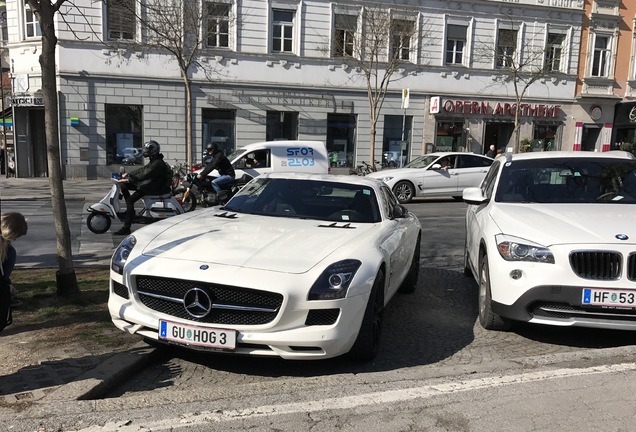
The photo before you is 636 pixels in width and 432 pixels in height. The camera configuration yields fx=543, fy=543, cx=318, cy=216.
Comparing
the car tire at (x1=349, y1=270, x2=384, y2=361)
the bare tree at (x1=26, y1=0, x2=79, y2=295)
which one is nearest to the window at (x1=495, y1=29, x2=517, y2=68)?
the bare tree at (x1=26, y1=0, x2=79, y2=295)

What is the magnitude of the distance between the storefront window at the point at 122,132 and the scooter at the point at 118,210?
1390 cm

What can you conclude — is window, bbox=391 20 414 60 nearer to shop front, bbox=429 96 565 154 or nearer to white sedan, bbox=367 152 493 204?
shop front, bbox=429 96 565 154

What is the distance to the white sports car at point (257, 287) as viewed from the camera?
371 centimetres

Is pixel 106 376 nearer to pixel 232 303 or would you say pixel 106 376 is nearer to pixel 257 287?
pixel 232 303

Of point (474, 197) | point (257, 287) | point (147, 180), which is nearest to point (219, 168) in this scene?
point (147, 180)

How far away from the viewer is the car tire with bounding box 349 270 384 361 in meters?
4.07

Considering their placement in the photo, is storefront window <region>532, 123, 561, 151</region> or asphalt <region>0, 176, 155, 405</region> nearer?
asphalt <region>0, 176, 155, 405</region>

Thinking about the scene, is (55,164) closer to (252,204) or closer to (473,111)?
(252,204)

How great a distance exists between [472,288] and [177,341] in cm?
427

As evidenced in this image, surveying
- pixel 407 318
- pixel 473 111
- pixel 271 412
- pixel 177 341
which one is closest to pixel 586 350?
pixel 407 318

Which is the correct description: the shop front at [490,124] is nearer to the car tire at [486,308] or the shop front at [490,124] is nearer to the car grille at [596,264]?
the car tire at [486,308]

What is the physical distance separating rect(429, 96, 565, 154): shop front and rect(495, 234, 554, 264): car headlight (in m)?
22.8

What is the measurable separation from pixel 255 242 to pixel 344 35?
22.9m

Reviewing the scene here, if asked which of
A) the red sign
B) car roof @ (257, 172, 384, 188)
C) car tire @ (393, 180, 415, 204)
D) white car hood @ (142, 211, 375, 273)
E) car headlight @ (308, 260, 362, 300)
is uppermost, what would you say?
the red sign
